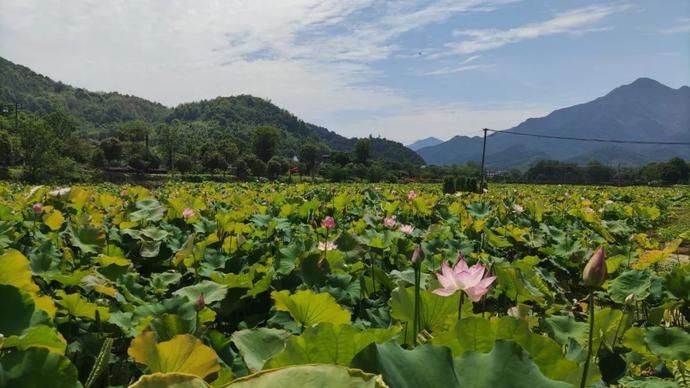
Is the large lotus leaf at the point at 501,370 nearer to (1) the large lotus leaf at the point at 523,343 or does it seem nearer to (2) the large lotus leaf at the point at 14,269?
(1) the large lotus leaf at the point at 523,343

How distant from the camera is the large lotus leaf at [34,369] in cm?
66

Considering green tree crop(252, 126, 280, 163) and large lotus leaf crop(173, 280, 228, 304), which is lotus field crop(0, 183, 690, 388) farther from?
green tree crop(252, 126, 280, 163)

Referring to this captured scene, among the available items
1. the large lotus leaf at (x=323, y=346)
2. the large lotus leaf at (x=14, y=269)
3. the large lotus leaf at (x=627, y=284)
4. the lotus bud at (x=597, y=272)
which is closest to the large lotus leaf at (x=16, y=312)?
the large lotus leaf at (x=14, y=269)

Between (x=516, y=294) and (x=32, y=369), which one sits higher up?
(x=32, y=369)

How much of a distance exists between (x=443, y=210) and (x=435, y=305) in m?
3.50

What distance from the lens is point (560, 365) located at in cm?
86

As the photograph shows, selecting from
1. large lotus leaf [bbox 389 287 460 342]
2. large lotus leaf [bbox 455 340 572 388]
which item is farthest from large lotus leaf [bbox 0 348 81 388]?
large lotus leaf [bbox 389 287 460 342]

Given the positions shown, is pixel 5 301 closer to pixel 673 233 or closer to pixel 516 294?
pixel 516 294

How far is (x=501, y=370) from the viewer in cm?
65

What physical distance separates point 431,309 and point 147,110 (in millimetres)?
185450

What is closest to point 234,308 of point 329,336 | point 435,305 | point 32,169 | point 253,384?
point 435,305

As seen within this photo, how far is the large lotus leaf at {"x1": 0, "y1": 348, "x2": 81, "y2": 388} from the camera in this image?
2.17 ft

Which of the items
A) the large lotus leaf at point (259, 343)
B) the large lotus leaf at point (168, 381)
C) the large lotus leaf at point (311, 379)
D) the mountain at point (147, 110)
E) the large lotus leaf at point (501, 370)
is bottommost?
the large lotus leaf at point (259, 343)

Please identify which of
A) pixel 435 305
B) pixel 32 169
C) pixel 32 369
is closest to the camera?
pixel 32 369
